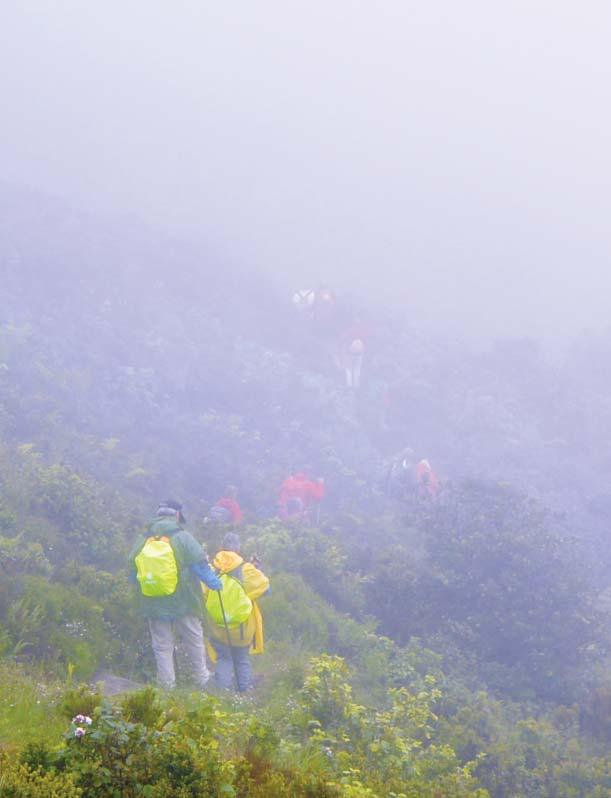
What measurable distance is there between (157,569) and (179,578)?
33 cm

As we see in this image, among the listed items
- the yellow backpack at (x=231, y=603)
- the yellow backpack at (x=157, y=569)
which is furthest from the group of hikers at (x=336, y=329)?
the yellow backpack at (x=157, y=569)

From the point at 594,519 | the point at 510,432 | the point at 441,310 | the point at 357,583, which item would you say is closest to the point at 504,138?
the point at 441,310

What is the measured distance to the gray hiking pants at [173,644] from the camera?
7.24 meters

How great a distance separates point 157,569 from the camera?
692cm

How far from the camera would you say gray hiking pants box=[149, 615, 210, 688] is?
7.24 metres

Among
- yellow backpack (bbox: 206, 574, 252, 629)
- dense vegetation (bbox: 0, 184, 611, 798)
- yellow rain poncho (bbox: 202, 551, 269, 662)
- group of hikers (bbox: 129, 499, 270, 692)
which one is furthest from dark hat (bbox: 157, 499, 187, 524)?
dense vegetation (bbox: 0, 184, 611, 798)

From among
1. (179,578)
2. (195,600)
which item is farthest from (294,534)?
(179,578)

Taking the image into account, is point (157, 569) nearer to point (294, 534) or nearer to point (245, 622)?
point (245, 622)

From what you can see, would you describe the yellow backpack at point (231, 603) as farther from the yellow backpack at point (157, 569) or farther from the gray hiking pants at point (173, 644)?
the yellow backpack at point (157, 569)

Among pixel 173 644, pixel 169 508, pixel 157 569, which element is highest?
pixel 169 508

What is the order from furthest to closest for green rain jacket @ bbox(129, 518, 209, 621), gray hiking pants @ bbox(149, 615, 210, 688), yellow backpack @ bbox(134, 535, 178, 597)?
gray hiking pants @ bbox(149, 615, 210, 688) → green rain jacket @ bbox(129, 518, 209, 621) → yellow backpack @ bbox(134, 535, 178, 597)

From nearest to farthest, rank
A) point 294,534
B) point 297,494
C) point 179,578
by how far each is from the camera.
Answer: point 179,578 → point 294,534 → point 297,494

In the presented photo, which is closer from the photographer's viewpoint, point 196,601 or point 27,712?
point 27,712

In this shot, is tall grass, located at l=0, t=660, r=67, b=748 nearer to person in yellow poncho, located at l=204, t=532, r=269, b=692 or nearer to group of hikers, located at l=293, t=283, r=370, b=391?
person in yellow poncho, located at l=204, t=532, r=269, b=692
